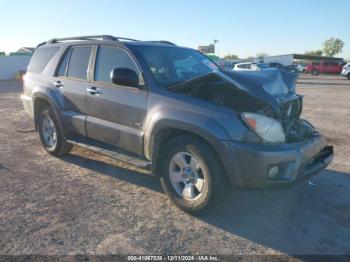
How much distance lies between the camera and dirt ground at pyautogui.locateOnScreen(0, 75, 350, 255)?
341 centimetres

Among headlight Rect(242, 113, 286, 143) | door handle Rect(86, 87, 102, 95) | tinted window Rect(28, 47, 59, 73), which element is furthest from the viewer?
tinted window Rect(28, 47, 59, 73)

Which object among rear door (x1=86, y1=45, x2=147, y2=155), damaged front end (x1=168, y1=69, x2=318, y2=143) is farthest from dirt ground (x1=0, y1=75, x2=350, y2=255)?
damaged front end (x1=168, y1=69, x2=318, y2=143)

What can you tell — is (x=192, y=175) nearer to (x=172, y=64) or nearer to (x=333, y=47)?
(x=172, y=64)

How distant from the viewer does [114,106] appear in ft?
15.4

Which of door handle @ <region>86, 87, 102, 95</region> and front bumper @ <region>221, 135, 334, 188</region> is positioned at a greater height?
door handle @ <region>86, 87, 102, 95</region>

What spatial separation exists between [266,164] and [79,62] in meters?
3.34

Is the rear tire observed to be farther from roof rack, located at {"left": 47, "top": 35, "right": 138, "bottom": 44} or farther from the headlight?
the headlight

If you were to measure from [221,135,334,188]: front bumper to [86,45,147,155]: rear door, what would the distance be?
4.32ft

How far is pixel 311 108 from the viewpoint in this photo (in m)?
12.5

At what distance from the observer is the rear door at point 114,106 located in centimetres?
441

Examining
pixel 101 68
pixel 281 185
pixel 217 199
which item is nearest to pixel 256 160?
pixel 281 185

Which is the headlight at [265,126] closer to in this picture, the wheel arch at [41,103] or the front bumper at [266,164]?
the front bumper at [266,164]

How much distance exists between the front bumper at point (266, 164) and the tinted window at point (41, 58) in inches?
155

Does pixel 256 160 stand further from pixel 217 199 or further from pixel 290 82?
pixel 290 82
